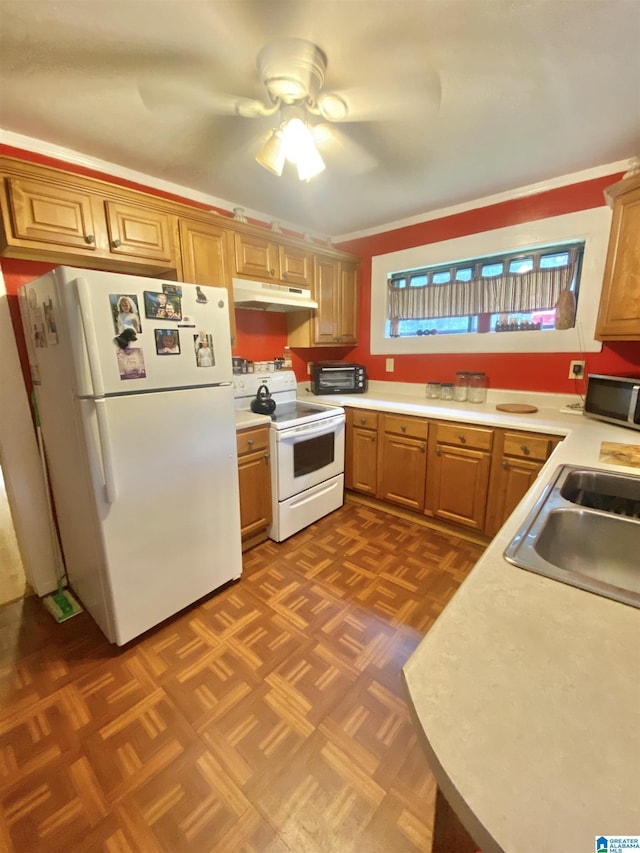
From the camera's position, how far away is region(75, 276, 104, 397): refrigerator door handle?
4.34 ft

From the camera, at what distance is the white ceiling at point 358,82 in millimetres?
1156

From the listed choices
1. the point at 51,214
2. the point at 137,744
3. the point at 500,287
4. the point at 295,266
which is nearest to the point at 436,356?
the point at 500,287

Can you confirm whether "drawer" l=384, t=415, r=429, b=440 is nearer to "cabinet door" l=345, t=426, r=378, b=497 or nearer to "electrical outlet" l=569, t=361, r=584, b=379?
"cabinet door" l=345, t=426, r=378, b=497

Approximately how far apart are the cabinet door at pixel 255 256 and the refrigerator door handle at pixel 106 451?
1.45 m

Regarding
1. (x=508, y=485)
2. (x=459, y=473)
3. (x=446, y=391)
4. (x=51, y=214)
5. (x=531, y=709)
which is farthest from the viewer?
(x=446, y=391)

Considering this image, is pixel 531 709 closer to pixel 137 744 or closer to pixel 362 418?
pixel 137 744

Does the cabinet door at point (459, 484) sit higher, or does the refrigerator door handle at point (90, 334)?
the refrigerator door handle at point (90, 334)

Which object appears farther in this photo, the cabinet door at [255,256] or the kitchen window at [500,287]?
the cabinet door at [255,256]

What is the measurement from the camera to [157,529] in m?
1.70

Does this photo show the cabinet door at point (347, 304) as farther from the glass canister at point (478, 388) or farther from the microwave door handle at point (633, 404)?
the microwave door handle at point (633, 404)

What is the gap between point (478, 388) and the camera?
2.83m

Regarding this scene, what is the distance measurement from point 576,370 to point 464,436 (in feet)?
2.95

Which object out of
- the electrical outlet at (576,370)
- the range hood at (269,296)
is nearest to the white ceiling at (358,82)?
the range hood at (269,296)

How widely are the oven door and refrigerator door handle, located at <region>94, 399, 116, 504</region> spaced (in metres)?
1.06
